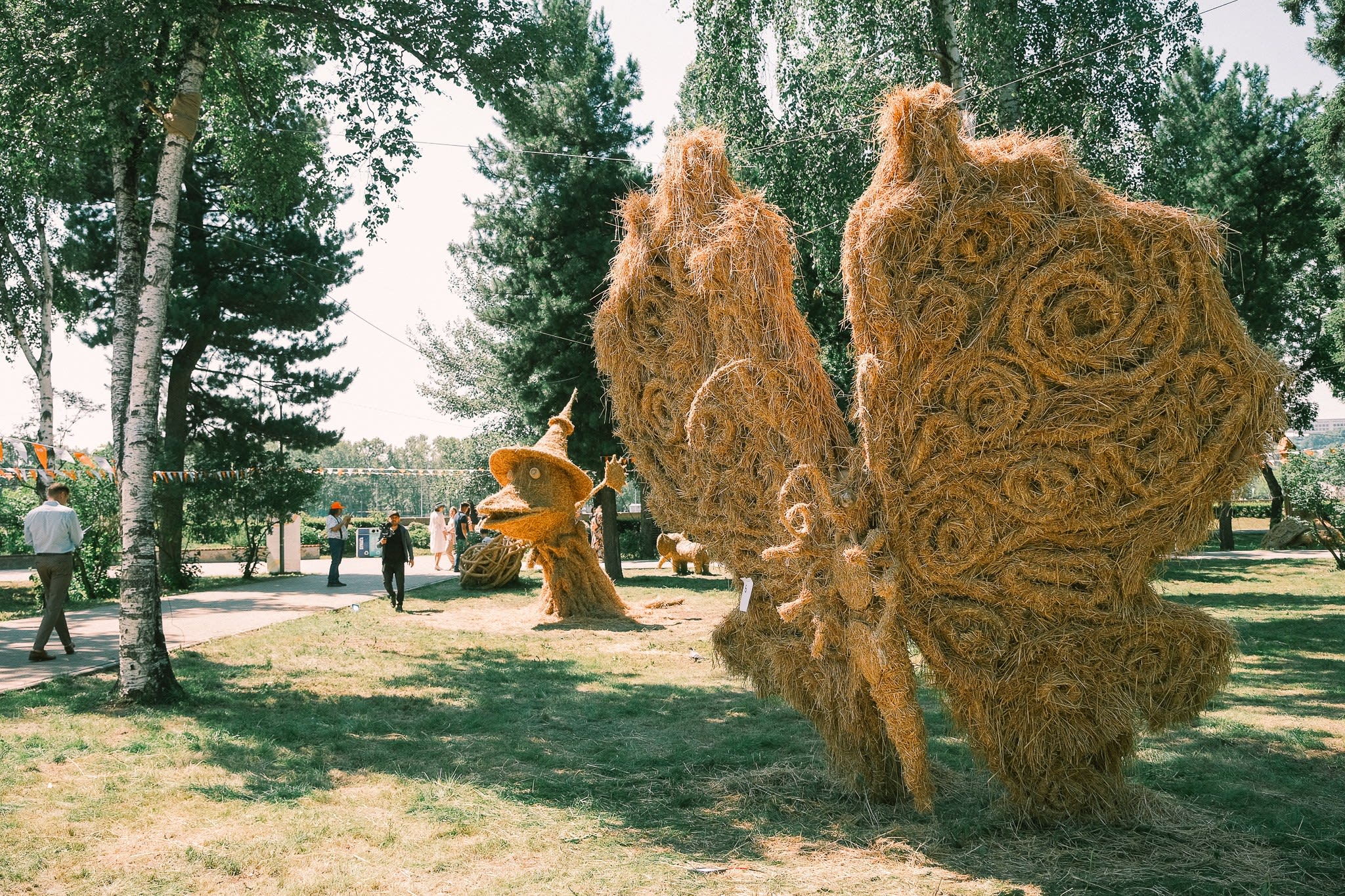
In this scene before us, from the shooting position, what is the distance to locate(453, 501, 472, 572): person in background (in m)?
24.3

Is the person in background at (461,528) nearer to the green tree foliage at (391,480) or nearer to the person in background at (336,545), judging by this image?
the person in background at (336,545)

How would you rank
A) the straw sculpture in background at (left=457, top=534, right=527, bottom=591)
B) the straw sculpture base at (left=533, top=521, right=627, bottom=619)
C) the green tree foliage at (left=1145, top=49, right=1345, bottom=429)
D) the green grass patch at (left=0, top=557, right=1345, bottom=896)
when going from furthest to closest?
1. the green tree foliage at (left=1145, top=49, right=1345, bottom=429)
2. the straw sculpture in background at (left=457, top=534, right=527, bottom=591)
3. the straw sculpture base at (left=533, top=521, right=627, bottom=619)
4. the green grass patch at (left=0, top=557, right=1345, bottom=896)

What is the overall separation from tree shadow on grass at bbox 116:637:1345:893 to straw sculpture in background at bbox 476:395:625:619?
4063 mm

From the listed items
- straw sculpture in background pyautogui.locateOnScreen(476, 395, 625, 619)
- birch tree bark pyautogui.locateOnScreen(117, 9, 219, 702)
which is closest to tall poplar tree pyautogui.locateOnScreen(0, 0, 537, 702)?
birch tree bark pyautogui.locateOnScreen(117, 9, 219, 702)

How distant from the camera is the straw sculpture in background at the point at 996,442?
161 inches

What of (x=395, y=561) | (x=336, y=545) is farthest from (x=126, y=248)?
(x=336, y=545)

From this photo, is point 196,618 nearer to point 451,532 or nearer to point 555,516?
point 555,516

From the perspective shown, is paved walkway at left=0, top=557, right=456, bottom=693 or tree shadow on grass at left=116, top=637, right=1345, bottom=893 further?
paved walkway at left=0, top=557, right=456, bottom=693

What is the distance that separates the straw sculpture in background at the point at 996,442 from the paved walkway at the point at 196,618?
7.70m

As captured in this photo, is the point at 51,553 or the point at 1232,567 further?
the point at 1232,567

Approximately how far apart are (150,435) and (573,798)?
514 cm

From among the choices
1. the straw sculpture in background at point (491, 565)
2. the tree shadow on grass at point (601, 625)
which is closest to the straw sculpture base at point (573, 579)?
the tree shadow on grass at point (601, 625)

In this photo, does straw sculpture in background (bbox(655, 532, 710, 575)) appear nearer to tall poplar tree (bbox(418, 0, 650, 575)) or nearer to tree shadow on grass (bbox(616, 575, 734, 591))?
tree shadow on grass (bbox(616, 575, 734, 591))

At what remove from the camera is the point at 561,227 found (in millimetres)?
18750
